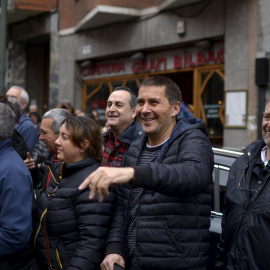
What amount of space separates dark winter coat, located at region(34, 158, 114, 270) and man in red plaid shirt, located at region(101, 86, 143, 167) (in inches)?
34.1

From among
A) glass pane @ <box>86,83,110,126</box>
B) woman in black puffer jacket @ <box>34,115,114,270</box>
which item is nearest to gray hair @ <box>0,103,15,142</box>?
woman in black puffer jacket @ <box>34,115,114,270</box>

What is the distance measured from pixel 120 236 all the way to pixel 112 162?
126 cm

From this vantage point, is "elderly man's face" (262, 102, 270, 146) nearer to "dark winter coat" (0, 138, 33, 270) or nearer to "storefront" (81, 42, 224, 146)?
"dark winter coat" (0, 138, 33, 270)

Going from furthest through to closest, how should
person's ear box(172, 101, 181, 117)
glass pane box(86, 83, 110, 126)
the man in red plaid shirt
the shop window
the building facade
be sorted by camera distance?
glass pane box(86, 83, 110, 126)
the shop window
the building facade
the man in red plaid shirt
person's ear box(172, 101, 181, 117)

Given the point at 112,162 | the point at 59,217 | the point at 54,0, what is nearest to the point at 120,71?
the point at 54,0

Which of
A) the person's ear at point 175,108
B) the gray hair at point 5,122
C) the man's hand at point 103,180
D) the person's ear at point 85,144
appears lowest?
the man's hand at point 103,180

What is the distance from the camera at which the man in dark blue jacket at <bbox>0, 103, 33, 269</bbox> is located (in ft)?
11.6

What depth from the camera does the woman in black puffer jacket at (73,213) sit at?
11.4 feet

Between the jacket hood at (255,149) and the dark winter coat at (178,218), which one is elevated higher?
the jacket hood at (255,149)

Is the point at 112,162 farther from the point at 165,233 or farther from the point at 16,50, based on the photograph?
the point at 16,50

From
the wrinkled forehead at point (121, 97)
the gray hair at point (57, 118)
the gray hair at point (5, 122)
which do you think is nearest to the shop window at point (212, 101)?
the wrinkled forehead at point (121, 97)

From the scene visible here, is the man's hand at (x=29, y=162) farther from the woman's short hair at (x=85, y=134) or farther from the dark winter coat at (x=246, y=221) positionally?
the dark winter coat at (x=246, y=221)

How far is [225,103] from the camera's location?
1272 centimetres

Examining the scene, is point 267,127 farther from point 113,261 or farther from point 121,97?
point 121,97
